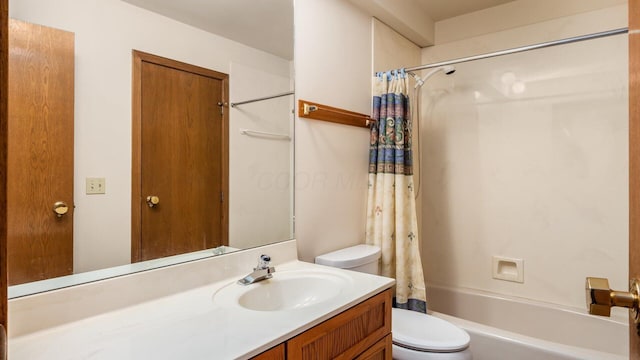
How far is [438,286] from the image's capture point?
259 cm

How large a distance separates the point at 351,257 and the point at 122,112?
3.97ft

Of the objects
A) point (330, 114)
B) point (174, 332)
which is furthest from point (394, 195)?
point (174, 332)

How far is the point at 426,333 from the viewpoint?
1613 millimetres

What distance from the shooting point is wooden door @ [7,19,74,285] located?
865 mm

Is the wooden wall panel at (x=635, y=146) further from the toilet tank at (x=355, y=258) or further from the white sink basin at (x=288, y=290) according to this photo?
the toilet tank at (x=355, y=258)

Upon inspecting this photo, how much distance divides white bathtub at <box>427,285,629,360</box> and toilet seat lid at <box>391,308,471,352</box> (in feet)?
0.72

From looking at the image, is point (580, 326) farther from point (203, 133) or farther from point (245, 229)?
point (203, 133)

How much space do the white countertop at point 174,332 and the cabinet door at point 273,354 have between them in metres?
0.01

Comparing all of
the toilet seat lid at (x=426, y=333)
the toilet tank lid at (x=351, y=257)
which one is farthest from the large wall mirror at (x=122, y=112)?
the toilet seat lid at (x=426, y=333)

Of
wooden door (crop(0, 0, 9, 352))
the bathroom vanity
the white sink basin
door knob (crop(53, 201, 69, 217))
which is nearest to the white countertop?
the bathroom vanity

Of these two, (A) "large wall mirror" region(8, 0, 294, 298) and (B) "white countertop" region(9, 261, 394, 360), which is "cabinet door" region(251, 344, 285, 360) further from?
(A) "large wall mirror" region(8, 0, 294, 298)

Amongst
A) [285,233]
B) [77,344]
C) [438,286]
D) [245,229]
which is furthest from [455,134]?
[77,344]

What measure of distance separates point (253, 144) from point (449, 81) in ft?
5.80

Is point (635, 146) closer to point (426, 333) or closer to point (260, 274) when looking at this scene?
point (260, 274)
